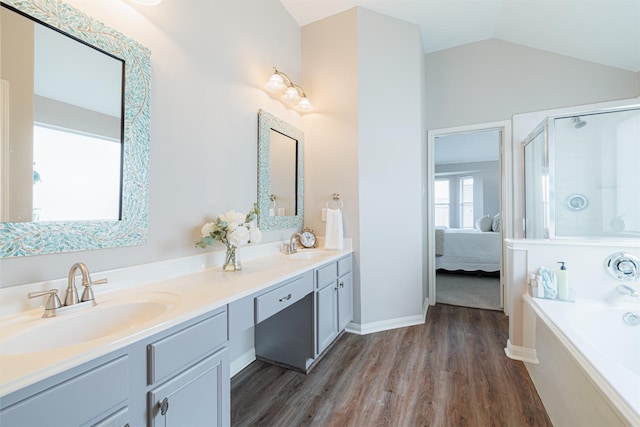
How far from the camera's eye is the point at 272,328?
83.9 inches

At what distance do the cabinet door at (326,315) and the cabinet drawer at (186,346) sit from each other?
93 cm

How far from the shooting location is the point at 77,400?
743mm

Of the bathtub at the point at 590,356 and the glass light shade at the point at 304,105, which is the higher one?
the glass light shade at the point at 304,105

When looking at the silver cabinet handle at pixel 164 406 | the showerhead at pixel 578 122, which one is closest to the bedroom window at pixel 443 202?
the showerhead at pixel 578 122

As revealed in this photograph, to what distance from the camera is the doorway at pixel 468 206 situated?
3.25 m

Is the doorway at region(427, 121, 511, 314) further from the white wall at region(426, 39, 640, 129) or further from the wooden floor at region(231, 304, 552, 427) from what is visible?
the wooden floor at region(231, 304, 552, 427)

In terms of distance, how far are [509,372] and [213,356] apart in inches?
81.2

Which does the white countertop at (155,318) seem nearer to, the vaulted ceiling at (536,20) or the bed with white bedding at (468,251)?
the vaulted ceiling at (536,20)

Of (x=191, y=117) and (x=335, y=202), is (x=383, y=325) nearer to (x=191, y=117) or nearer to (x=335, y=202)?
(x=335, y=202)

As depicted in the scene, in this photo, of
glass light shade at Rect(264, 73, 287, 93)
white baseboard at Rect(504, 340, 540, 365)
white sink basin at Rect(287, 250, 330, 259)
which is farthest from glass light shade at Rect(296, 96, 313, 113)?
white baseboard at Rect(504, 340, 540, 365)

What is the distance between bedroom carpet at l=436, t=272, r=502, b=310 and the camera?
136 inches

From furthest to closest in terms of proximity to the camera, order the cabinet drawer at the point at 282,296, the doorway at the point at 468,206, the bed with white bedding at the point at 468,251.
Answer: the bed with white bedding at the point at 468,251 → the doorway at the point at 468,206 → the cabinet drawer at the point at 282,296

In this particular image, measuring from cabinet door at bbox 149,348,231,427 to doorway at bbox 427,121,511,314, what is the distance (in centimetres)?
283

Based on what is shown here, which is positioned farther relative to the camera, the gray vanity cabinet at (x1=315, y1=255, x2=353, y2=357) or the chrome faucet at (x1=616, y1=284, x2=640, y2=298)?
the gray vanity cabinet at (x1=315, y1=255, x2=353, y2=357)
